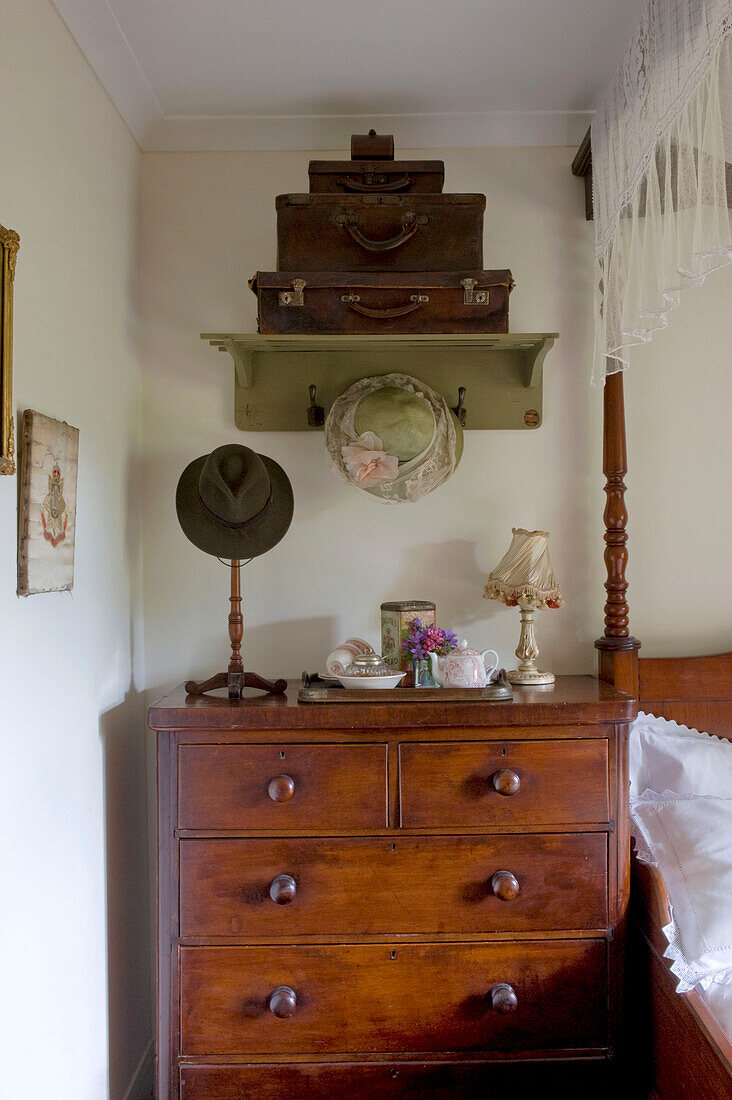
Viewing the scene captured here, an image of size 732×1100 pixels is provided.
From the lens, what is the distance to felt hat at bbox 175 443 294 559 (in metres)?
2.04

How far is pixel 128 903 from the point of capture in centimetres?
225

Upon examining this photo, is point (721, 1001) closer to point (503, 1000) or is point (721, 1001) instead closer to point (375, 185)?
point (503, 1000)

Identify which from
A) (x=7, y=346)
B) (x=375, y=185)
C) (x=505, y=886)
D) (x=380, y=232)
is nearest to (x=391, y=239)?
(x=380, y=232)

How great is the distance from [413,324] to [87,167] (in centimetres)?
86

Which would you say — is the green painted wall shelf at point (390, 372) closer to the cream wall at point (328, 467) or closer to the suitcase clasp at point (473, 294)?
the cream wall at point (328, 467)

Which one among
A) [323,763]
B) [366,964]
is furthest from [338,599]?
[366,964]

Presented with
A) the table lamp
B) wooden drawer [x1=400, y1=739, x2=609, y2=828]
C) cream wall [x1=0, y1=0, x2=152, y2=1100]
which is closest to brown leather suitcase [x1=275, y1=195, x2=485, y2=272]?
cream wall [x1=0, y1=0, x2=152, y2=1100]

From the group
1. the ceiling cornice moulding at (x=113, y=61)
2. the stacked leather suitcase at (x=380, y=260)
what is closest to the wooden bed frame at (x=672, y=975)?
the stacked leather suitcase at (x=380, y=260)

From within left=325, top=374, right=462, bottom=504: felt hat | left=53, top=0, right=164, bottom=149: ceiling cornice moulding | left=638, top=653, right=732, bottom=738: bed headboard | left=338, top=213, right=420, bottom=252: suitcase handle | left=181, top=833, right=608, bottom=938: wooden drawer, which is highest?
left=53, top=0, right=164, bottom=149: ceiling cornice moulding

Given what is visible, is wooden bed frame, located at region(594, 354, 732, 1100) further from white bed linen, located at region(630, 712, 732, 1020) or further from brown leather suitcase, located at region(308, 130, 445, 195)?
brown leather suitcase, located at region(308, 130, 445, 195)

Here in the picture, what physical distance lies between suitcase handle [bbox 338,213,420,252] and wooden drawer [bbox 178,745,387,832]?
1234mm

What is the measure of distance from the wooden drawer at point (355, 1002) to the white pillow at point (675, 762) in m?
0.60

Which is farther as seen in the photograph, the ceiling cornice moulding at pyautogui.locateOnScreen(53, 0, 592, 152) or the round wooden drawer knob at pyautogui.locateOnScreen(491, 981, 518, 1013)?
the ceiling cornice moulding at pyautogui.locateOnScreen(53, 0, 592, 152)

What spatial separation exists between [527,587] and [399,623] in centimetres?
35
